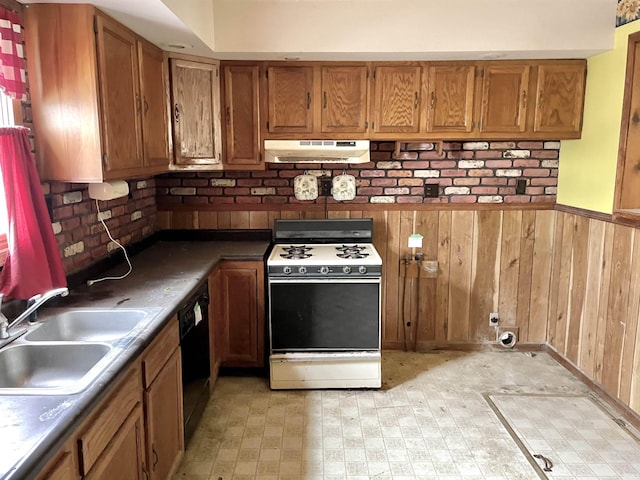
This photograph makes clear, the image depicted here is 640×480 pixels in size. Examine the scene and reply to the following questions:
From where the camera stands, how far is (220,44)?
3143mm

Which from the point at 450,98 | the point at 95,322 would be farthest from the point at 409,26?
the point at 95,322

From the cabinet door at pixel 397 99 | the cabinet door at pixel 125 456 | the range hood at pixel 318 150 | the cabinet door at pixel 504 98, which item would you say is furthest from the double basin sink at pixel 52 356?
the cabinet door at pixel 504 98

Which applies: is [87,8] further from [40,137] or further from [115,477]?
[115,477]

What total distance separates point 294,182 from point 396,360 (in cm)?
158

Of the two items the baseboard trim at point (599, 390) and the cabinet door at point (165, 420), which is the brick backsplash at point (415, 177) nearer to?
the baseboard trim at point (599, 390)

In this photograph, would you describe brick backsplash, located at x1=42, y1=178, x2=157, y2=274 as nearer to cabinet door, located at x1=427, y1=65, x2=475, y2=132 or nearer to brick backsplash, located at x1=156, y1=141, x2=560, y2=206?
brick backsplash, located at x1=156, y1=141, x2=560, y2=206

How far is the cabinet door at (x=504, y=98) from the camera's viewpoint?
3.39 metres

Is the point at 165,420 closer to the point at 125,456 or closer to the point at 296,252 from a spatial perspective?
the point at 125,456

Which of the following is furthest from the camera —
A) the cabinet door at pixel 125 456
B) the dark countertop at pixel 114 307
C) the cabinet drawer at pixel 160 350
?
the cabinet drawer at pixel 160 350

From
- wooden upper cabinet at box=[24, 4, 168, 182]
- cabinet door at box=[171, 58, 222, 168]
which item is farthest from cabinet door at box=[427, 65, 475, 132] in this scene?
wooden upper cabinet at box=[24, 4, 168, 182]

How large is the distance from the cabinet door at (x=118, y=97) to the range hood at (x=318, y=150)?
0.99 metres

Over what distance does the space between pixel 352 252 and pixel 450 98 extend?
1.26 meters

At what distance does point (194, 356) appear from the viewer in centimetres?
275

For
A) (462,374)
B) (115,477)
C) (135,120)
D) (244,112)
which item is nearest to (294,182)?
(244,112)
